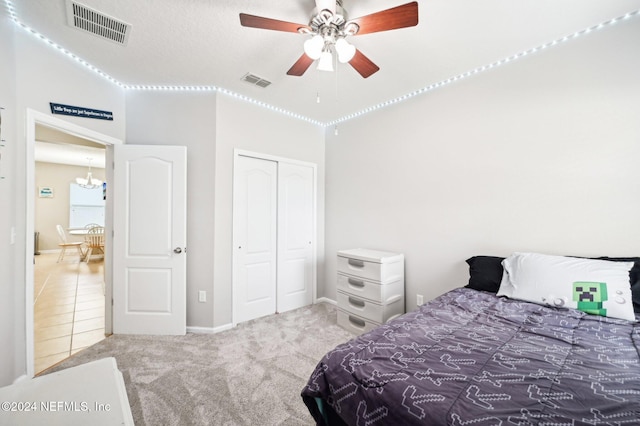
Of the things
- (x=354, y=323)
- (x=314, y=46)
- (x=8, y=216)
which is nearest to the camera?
(x=314, y=46)

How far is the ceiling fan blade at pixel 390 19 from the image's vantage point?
4.45 feet

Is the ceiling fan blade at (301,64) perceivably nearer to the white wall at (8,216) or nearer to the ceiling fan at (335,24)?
the ceiling fan at (335,24)

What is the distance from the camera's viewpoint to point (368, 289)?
2795 mm

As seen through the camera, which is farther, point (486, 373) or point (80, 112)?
point (80, 112)

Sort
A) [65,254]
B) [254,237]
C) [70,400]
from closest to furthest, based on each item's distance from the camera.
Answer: [70,400] < [254,237] < [65,254]

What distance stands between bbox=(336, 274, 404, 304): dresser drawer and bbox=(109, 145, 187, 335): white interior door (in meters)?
1.79

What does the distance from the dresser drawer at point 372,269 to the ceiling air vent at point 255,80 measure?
6.86 feet

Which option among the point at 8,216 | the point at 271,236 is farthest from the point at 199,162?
the point at 8,216

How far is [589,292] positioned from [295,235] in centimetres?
290

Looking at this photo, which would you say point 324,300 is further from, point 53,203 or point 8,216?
point 53,203

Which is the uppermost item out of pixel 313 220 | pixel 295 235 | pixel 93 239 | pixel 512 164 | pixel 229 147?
pixel 229 147

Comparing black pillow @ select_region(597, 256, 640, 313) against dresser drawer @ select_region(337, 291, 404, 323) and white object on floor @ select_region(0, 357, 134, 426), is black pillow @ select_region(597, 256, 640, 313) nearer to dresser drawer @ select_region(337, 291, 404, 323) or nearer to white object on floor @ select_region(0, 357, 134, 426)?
dresser drawer @ select_region(337, 291, 404, 323)

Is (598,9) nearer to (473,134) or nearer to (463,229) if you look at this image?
(473,134)

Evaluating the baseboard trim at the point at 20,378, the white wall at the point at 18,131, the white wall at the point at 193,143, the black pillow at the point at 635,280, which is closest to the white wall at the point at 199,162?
the white wall at the point at 193,143
